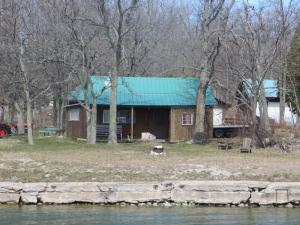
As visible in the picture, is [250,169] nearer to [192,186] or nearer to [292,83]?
[192,186]

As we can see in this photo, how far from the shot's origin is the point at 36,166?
19.8 m

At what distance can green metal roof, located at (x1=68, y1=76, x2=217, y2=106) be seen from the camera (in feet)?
132

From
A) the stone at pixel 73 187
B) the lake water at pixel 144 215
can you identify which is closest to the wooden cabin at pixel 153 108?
the stone at pixel 73 187

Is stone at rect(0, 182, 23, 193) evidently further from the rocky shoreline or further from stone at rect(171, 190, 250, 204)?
stone at rect(171, 190, 250, 204)

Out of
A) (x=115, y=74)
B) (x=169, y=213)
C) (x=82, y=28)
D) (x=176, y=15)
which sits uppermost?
(x=176, y=15)

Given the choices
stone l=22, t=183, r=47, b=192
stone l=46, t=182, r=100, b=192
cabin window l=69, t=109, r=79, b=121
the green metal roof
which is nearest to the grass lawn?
stone l=22, t=183, r=47, b=192

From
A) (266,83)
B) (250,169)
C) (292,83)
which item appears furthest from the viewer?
(266,83)

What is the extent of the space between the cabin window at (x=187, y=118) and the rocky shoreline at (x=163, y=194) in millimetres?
24734

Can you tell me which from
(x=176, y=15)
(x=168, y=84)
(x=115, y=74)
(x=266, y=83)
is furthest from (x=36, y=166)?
(x=176, y=15)

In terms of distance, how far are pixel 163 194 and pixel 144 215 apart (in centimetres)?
174

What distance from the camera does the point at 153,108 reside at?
41469 millimetres

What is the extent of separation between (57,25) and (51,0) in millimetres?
1842

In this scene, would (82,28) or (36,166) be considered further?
(82,28)

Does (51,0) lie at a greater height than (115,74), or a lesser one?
greater
